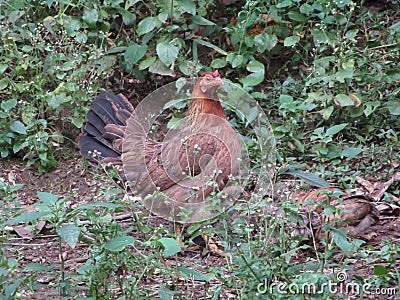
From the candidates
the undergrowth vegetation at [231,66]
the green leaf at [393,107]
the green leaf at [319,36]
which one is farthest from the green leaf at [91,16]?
the green leaf at [393,107]

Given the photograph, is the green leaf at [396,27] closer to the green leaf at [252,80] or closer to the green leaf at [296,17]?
the green leaf at [296,17]

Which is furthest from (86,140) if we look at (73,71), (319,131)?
(319,131)

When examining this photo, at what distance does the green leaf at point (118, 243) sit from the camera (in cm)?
312

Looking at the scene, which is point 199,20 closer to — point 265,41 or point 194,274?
point 265,41

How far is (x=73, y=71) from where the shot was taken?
6.18 m

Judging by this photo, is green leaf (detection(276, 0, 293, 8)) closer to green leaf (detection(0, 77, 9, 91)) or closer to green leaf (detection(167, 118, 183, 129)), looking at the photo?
green leaf (detection(167, 118, 183, 129))

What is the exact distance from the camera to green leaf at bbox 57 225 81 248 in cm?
299

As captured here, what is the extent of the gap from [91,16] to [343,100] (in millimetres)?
2477

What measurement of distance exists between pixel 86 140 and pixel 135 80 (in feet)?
4.84

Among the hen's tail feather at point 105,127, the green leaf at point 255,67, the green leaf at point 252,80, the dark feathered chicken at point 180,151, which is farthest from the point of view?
the green leaf at point 255,67

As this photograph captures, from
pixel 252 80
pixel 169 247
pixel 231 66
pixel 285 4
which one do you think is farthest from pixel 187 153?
pixel 285 4

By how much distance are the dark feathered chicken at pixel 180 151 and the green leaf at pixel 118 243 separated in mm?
1328

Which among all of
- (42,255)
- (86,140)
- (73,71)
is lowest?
(42,255)

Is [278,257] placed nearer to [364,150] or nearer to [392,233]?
[392,233]
